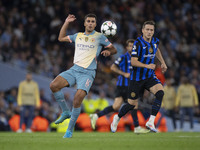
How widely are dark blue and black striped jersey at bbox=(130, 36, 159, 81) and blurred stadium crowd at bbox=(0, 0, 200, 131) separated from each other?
7268 millimetres

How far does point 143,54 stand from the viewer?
8953 mm

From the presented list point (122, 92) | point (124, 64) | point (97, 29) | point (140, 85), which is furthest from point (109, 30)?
point (97, 29)

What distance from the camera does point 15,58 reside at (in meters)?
16.7

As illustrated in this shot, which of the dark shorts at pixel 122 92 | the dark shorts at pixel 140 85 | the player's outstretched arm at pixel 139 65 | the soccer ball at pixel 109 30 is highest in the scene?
the soccer ball at pixel 109 30

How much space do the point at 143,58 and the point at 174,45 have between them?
12.4 meters

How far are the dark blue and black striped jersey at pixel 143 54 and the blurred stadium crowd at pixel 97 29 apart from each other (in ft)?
23.8

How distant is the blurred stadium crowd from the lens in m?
17.0

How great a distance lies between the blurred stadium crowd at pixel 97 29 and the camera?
17.0 metres

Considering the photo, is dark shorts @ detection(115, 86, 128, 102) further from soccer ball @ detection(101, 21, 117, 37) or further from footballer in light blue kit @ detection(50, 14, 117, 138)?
footballer in light blue kit @ detection(50, 14, 117, 138)

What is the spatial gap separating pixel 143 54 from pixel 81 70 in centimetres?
144

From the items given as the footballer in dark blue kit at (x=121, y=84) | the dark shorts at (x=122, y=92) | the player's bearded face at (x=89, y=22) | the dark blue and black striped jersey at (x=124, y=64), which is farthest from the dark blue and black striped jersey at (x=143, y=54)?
the dark blue and black striped jersey at (x=124, y=64)

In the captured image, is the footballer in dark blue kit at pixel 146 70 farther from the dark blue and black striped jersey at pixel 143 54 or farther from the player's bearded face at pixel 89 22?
the player's bearded face at pixel 89 22

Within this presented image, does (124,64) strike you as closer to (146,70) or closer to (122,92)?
(122,92)

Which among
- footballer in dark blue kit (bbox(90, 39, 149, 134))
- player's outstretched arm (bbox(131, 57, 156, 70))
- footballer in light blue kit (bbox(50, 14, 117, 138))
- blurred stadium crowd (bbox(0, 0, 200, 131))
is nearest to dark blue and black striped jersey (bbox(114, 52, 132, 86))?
footballer in dark blue kit (bbox(90, 39, 149, 134))
